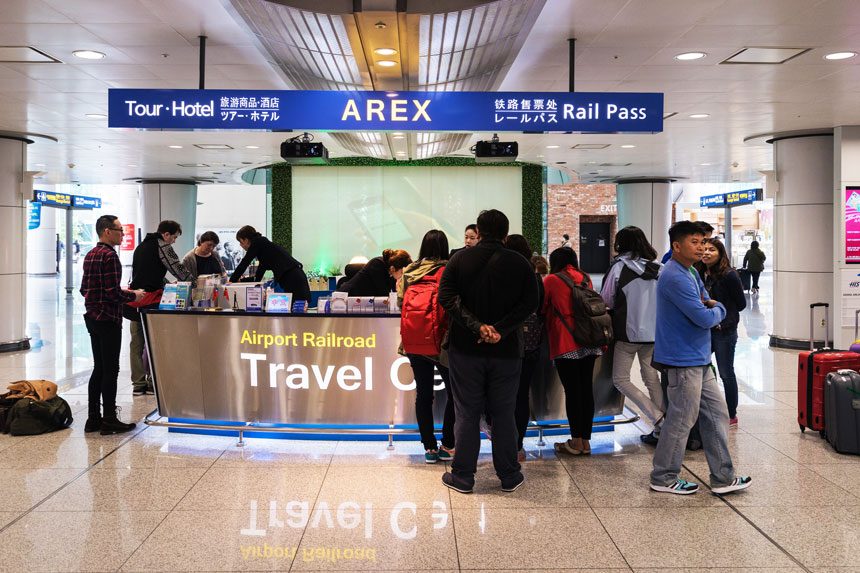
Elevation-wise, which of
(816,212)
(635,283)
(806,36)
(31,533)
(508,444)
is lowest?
(31,533)

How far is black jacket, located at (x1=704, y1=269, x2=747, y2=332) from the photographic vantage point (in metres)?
6.14

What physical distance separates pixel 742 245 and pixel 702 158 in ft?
58.3

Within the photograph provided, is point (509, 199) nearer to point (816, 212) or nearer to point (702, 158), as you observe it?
point (702, 158)

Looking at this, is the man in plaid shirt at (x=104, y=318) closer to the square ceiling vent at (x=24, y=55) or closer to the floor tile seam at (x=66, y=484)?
the floor tile seam at (x=66, y=484)

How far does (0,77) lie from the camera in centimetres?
759

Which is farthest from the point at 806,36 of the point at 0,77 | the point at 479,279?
the point at 0,77

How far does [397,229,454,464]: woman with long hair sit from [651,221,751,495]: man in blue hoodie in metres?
1.34

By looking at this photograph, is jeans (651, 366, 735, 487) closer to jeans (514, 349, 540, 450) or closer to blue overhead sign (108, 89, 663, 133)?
jeans (514, 349, 540, 450)

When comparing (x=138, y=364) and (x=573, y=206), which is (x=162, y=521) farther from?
(x=573, y=206)

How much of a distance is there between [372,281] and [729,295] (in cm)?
276

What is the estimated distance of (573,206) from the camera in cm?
3052

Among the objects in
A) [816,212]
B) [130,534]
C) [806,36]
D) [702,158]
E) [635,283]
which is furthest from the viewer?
[702,158]

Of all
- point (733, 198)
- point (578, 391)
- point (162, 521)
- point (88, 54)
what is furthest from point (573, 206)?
point (162, 521)

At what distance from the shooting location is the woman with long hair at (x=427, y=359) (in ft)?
16.5
